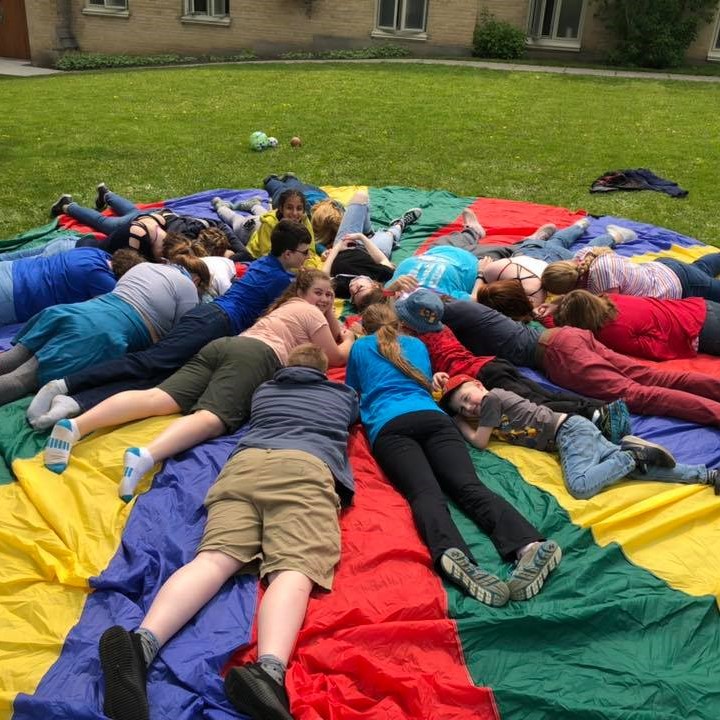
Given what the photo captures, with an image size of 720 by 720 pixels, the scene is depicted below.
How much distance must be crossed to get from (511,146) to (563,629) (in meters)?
10.4

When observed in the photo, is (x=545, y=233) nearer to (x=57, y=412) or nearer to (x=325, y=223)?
(x=325, y=223)

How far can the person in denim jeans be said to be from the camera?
386 cm

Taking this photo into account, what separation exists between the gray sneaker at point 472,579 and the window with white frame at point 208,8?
74.1 ft

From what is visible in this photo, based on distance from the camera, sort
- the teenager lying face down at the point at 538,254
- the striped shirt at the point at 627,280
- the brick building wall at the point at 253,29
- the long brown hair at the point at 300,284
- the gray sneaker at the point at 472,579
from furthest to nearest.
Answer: the brick building wall at the point at 253,29 < the teenager lying face down at the point at 538,254 < the striped shirt at the point at 627,280 < the long brown hair at the point at 300,284 < the gray sneaker at the point at 472,579

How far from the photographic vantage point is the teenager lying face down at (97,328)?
4.57 meters

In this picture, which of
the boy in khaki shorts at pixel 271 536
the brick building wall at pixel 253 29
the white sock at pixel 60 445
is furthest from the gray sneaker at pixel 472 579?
the brick building wall at pixel 253 29

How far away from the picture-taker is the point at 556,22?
21719 millimetres

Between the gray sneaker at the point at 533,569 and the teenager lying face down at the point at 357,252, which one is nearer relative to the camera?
the gray sneaker at the point at 533,569

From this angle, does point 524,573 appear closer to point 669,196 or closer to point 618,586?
point 618,586

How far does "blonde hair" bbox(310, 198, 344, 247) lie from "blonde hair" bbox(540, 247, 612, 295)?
7.87ft

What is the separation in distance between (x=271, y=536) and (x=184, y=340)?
2.05m

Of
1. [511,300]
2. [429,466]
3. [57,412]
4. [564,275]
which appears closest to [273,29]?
[564,275]

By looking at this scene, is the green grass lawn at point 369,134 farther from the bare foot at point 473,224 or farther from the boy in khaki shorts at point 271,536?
the boy in khaki shorts at point 271,536

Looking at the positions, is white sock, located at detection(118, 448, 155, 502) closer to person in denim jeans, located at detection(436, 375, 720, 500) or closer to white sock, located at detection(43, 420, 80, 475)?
white sock, located at detection(43, 420, 80, 475)
